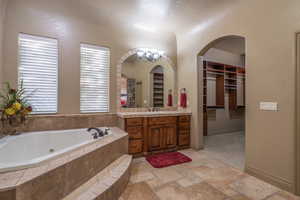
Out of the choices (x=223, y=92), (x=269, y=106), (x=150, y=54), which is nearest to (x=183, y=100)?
(x=150, y=54)

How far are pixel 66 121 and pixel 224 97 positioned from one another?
4.58m

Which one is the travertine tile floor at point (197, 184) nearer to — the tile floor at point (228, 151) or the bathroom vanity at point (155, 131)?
the tile floor at point (228, 151)

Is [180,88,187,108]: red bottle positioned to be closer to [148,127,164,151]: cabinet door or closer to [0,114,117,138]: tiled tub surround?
[148,127,164,151]: cabinet door

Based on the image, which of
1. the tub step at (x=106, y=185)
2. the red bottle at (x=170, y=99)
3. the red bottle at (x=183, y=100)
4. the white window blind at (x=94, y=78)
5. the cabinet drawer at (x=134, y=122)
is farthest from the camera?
the red bottle at (x=170, y=99)

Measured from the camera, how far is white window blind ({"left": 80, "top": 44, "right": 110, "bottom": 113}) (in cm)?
287

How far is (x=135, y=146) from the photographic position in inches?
109

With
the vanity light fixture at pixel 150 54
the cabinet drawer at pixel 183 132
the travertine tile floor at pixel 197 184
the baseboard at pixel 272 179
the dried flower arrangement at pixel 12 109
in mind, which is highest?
the vanity light fixture at pixel 150 54

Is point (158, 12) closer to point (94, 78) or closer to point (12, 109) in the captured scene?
point (94, 78)

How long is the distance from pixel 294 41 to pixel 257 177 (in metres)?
1.88

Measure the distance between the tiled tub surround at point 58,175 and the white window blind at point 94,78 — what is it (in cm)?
122

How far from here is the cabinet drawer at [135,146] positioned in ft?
9.00

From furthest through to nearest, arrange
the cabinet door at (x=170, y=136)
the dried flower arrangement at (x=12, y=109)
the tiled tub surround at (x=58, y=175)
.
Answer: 1. the cabinet door at (x=170, y=136)
2. the dried flower arrangement at (x=12, y=109)
3. the tiled tub surround at (x=58, y=175)

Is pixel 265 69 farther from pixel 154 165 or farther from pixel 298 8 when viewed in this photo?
pixel 154 165

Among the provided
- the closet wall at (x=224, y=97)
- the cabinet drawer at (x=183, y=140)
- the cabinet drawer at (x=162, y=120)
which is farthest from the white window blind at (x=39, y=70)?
the closet wall at (x=224, y=97)
